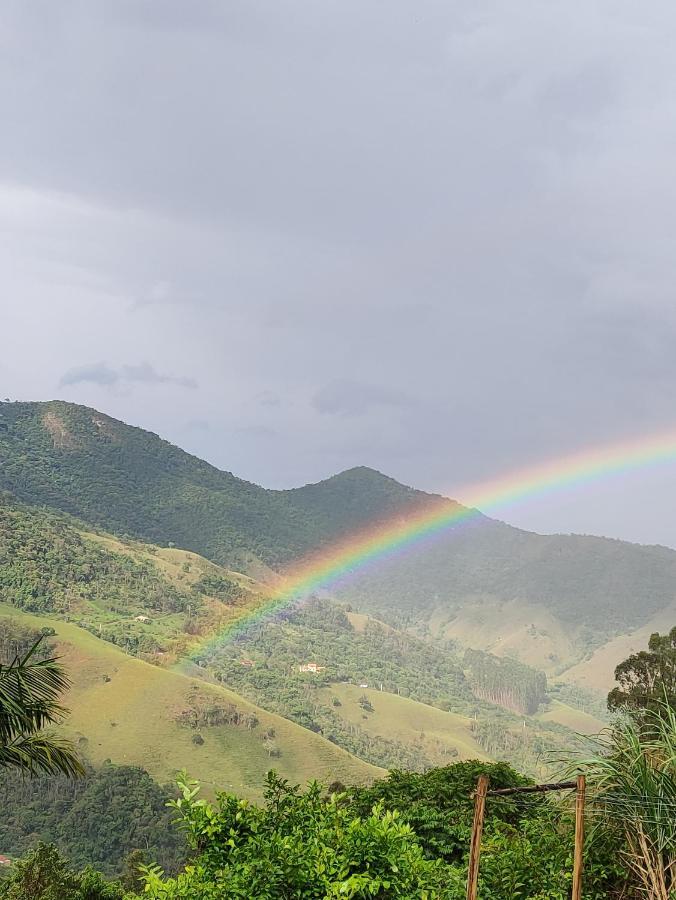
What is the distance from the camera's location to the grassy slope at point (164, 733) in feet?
316

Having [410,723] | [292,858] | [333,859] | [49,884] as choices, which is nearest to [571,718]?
[410,723]

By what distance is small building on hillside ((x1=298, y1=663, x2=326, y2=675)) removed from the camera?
165625mm

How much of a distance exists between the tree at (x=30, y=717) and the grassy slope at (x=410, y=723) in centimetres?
12947

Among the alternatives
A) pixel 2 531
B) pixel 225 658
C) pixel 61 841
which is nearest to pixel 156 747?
pixel 61 841

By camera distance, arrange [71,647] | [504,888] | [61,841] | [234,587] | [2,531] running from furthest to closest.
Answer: [234,587]
[2,531]
[71,647]
[61,841]
[504,888]

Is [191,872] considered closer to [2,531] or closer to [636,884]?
[636,884]

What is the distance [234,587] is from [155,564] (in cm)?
2086

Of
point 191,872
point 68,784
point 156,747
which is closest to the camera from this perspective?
point 191,872

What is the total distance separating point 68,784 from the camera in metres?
88.0

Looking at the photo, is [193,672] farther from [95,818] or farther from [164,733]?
[95,818]

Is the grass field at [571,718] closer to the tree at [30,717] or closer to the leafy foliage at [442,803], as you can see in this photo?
the leafy foliage at [442,803]

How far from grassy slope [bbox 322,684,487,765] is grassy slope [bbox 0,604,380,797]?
3120cm

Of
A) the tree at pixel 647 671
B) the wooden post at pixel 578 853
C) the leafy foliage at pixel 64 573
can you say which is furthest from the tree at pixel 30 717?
the leafy foliage at pixel 64 573

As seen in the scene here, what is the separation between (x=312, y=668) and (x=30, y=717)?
167 m
